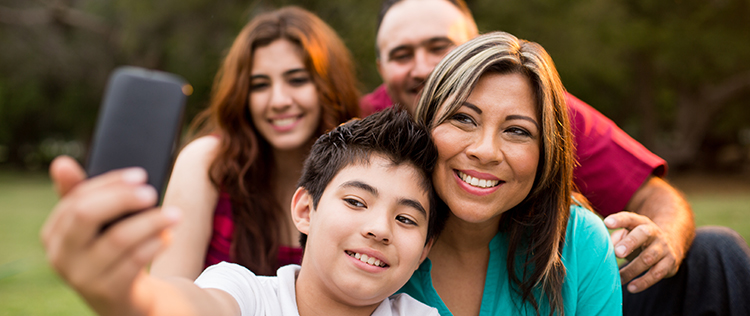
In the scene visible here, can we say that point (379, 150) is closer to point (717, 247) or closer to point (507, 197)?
point (507, 197)

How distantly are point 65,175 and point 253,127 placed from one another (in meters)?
2.57

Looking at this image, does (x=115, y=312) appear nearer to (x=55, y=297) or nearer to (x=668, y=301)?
(x=668, y=301)

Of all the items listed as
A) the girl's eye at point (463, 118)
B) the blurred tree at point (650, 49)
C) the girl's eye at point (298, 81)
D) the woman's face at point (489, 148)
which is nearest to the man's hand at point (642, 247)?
the woman's face at point (489, 148)

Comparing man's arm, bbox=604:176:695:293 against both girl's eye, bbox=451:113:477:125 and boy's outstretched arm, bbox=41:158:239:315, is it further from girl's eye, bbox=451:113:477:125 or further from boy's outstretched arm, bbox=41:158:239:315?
boy's outstretched arm, bbox=41:158:239:315

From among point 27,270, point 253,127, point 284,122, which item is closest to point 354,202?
point 284,122

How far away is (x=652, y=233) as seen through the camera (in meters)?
2.45

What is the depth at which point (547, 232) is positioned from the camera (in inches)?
88.3

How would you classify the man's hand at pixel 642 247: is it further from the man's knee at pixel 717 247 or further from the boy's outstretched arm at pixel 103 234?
the boy's outstretched arm at pixel 103 234

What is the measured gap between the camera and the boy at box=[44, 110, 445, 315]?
6.04ft

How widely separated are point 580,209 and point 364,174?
1065 millimetres

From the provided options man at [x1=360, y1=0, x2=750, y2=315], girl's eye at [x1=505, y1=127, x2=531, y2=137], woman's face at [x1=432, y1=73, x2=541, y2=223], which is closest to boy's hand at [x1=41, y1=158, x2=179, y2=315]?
woman's face at [x1=432, y1=73, x2=541, y2=223]

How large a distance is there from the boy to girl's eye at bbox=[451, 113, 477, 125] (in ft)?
0.43

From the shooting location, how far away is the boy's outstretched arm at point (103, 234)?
3.01ft

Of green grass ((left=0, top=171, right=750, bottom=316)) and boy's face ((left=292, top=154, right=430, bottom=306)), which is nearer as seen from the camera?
boy's face ((left=292, top=154, right=430, bottom=306))
